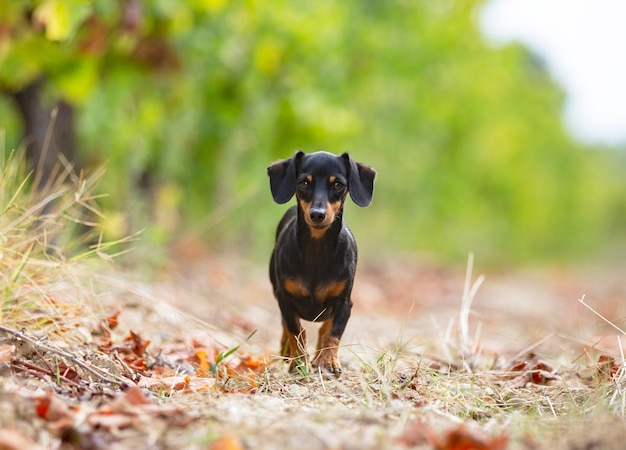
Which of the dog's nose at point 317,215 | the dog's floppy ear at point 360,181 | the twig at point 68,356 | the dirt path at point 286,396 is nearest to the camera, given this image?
the dirt path at point 286,396

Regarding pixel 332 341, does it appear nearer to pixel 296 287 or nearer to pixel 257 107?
pixel 296 287

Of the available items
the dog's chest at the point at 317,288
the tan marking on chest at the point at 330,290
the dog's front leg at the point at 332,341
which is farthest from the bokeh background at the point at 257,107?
the dog's front leg at the point at 332,341

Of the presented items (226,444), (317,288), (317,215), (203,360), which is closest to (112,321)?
(203,360)

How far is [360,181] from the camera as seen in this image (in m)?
4.61

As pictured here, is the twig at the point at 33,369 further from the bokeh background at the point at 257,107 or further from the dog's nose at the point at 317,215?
the bokeh background at the point at 257,107

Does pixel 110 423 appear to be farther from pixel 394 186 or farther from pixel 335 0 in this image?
pixel 394 186

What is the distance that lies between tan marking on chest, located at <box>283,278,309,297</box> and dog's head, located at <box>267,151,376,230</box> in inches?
12.0

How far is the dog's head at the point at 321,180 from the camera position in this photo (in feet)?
14.6

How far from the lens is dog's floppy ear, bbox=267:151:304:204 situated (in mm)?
4559

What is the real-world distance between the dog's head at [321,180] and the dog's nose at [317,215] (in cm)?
11

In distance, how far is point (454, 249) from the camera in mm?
30484

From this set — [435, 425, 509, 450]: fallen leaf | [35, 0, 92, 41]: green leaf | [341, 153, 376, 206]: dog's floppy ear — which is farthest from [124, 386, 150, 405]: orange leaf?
[35, 0, 92, 41]: green leaf

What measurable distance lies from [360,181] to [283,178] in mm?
416

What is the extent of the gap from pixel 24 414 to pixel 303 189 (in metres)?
2.00
